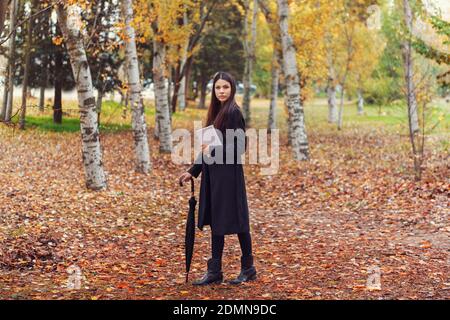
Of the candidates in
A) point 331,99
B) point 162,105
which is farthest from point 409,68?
point 331,99

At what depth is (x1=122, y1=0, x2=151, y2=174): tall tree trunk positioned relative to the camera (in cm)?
1492

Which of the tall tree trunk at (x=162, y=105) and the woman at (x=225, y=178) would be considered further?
the tall tree trunk at (x=162, y=105)

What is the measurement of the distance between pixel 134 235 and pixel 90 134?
355 cm

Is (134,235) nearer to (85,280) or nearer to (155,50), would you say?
(85,280)

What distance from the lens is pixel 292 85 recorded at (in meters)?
17.4

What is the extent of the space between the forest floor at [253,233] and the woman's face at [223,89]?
6.95ft

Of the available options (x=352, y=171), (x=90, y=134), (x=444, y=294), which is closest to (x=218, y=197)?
(x=444, y=294)

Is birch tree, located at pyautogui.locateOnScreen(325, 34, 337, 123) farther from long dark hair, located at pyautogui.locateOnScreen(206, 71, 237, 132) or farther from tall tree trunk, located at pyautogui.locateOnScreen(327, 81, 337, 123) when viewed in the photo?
long dark hair, located at pyautogui.locateOnScreen(206, 71, 237, 132)

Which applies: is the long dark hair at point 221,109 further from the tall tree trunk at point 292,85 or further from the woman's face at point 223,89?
the tall tree trunk at point 292,85

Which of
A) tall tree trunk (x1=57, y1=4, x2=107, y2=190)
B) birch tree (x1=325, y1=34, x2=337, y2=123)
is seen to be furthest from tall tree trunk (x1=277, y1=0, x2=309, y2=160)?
birch tree (x1=325, y1=34, x2=337, y2=123)

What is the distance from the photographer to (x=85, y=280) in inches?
273

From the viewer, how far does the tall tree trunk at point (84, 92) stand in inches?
461

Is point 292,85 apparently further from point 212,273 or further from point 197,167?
point 212,273

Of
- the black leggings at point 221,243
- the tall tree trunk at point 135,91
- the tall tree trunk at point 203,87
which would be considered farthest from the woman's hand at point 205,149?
the tall tree trunk at point 203,87
